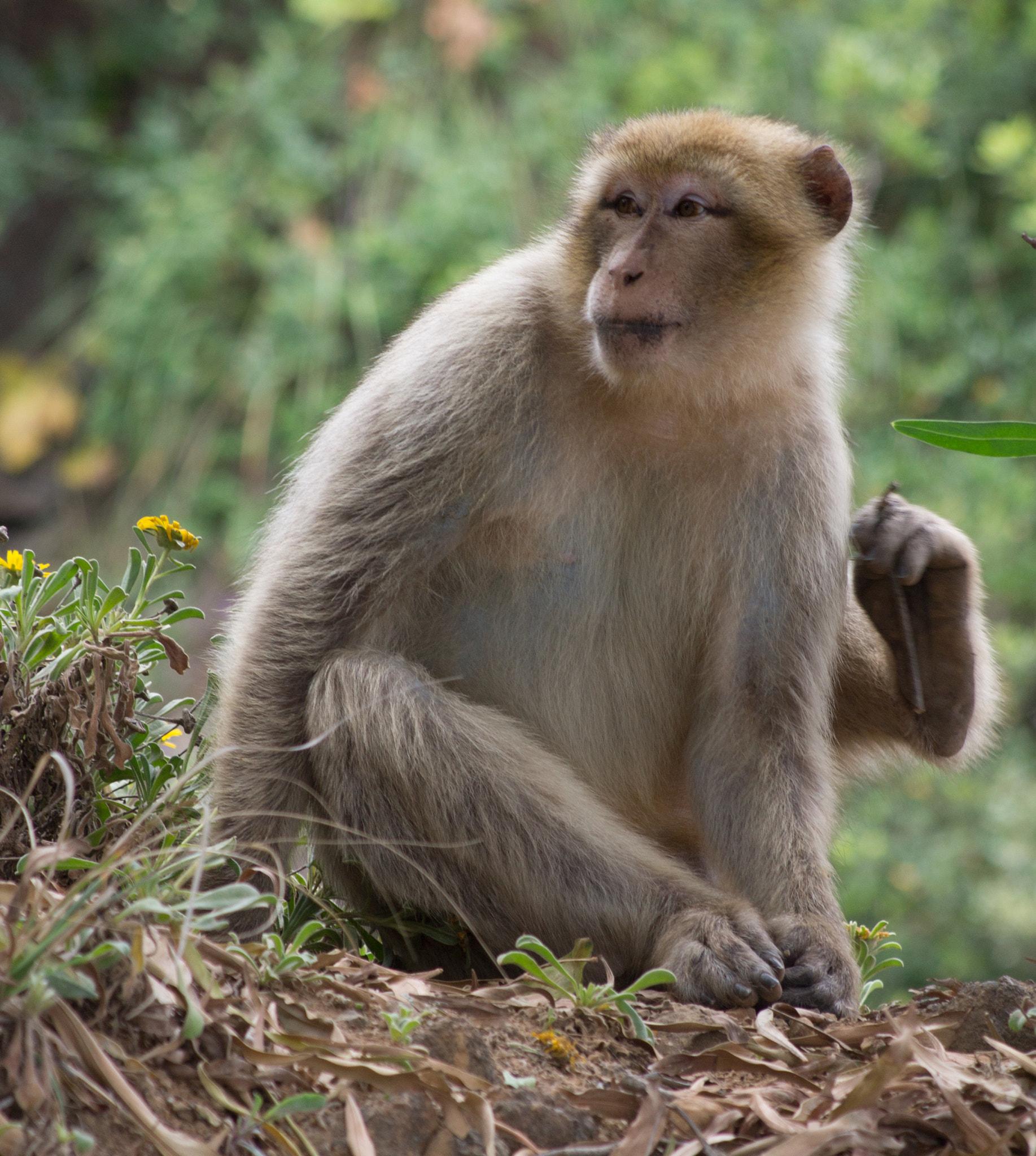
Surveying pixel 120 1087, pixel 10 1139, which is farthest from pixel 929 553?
pixel 10 1139

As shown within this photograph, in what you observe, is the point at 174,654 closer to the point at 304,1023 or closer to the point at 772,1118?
the point at 304,1023

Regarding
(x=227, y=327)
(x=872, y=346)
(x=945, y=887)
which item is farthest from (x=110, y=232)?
(x=945, y=887)

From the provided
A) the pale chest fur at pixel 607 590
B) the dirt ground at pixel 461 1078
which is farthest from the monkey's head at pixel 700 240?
the dirt ground at pixel 461 1078

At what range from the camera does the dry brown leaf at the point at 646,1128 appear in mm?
1897

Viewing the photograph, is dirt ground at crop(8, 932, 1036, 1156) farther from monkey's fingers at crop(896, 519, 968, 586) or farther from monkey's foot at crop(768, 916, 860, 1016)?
monkey's fingers at crop(896, 519, 968, 586)

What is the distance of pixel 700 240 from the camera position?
2.99 metres

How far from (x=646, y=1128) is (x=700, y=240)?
184cm

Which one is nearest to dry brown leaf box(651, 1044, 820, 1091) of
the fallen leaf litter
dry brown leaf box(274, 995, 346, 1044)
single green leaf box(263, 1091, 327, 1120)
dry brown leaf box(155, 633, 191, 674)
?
the fallen leaf litter

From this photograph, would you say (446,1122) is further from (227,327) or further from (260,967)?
(227,327)

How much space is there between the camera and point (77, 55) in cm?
908

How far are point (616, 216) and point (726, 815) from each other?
1338 mm

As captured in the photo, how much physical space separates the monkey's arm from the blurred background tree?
2.94 m

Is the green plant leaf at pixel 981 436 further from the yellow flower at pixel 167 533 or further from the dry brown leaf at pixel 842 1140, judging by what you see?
the yellow flower at pixel 167 533

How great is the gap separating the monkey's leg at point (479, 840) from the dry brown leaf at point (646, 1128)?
0.59 metres
